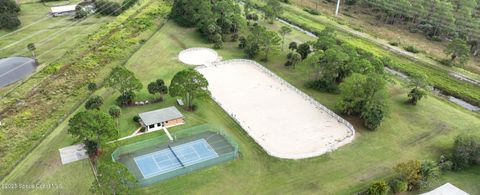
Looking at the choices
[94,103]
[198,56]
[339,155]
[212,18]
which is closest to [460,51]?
[339,155]

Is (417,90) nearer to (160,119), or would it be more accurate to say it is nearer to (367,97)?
(367,97)

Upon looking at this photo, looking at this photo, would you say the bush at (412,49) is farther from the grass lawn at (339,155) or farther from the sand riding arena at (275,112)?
the sand riding arena at (275,112)

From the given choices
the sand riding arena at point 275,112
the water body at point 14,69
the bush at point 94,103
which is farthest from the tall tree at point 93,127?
the water body at point 14,69

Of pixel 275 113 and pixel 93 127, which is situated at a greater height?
pixel 93 127

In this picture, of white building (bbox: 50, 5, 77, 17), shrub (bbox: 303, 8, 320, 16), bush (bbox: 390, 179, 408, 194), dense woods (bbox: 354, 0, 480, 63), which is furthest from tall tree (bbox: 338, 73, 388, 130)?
white building (bbox: 50, 5, 77, 17)

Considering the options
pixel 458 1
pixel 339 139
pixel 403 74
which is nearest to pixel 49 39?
pixel 339 139

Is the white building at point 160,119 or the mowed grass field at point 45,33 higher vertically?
the mowed grass field at point 45,33
